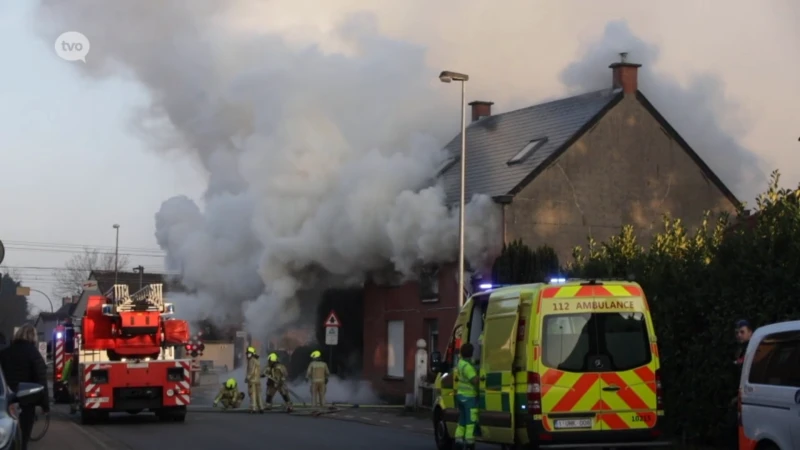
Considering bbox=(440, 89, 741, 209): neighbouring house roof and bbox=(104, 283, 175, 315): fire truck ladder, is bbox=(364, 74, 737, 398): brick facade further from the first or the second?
bbox=(104, 283, 175, 315): fire truck ladder

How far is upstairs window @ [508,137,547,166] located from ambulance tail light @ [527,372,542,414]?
20658 mm

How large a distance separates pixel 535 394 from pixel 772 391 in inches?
135

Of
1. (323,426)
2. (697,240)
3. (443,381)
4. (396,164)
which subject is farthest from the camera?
(396,164)

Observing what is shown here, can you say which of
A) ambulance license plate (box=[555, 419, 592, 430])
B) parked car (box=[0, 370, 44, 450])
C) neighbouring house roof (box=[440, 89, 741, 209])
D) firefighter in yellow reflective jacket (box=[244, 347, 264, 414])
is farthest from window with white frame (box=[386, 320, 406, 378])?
parked car (box=[0, 370, 44, 450])

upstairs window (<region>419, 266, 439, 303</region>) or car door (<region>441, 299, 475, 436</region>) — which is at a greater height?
upstairs window (<region>419, 266, 439, 303</region>)

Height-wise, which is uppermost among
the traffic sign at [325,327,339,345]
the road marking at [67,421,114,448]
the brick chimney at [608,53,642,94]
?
the brick chimney at [608,53,642,94]

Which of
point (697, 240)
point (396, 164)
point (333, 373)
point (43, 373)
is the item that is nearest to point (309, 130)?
point (396, 164)

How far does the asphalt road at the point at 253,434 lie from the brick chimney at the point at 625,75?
48.1 feet

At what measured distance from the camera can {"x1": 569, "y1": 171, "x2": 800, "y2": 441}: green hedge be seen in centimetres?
1412

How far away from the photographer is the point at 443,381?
16.5 m

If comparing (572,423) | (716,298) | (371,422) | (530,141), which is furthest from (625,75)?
(572,423)

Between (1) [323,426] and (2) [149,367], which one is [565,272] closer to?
(1) [323,426]

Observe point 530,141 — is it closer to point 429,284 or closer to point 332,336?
point 429,284

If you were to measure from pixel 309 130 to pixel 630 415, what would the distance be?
76.2ft
